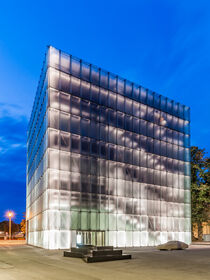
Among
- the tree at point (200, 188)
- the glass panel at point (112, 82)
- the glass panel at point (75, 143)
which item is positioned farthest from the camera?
the tree at point (200, 188)

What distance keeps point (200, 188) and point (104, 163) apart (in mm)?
23547

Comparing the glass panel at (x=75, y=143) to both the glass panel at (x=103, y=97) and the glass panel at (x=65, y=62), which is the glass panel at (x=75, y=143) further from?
the glass panel at (x=65, y=62)

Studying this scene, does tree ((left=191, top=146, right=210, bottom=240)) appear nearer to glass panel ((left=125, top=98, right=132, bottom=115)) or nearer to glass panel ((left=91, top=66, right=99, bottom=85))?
glass panel ((left=125, top=98, right=132, bottom=115))

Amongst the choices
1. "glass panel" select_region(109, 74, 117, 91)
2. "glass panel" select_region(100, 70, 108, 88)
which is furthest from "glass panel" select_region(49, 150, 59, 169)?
"glass panel" select_region(109, 74, 117, 91)

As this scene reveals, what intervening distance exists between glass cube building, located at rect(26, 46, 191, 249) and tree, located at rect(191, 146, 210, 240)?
569 centimetres

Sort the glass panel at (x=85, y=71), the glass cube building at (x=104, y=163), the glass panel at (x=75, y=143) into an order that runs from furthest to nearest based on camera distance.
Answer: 1. the glass panel at (x=85, y=71)
2. the glass panel at (x=75, y=143)
3. the glass cube building at (x=104, y=163)

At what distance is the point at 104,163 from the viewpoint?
1804 inches

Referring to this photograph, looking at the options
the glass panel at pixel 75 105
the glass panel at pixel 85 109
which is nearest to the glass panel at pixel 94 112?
the glass panel at pixel 85 109

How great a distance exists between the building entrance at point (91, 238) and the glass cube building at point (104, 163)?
4.4 inches

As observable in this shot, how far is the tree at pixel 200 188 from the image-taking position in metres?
62.0

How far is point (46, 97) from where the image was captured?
4266cm

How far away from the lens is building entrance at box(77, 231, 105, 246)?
41.4m

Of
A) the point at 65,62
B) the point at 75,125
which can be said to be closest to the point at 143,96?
the point at 75,125

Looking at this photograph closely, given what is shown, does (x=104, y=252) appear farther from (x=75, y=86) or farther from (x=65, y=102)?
(x=75, y=86)
